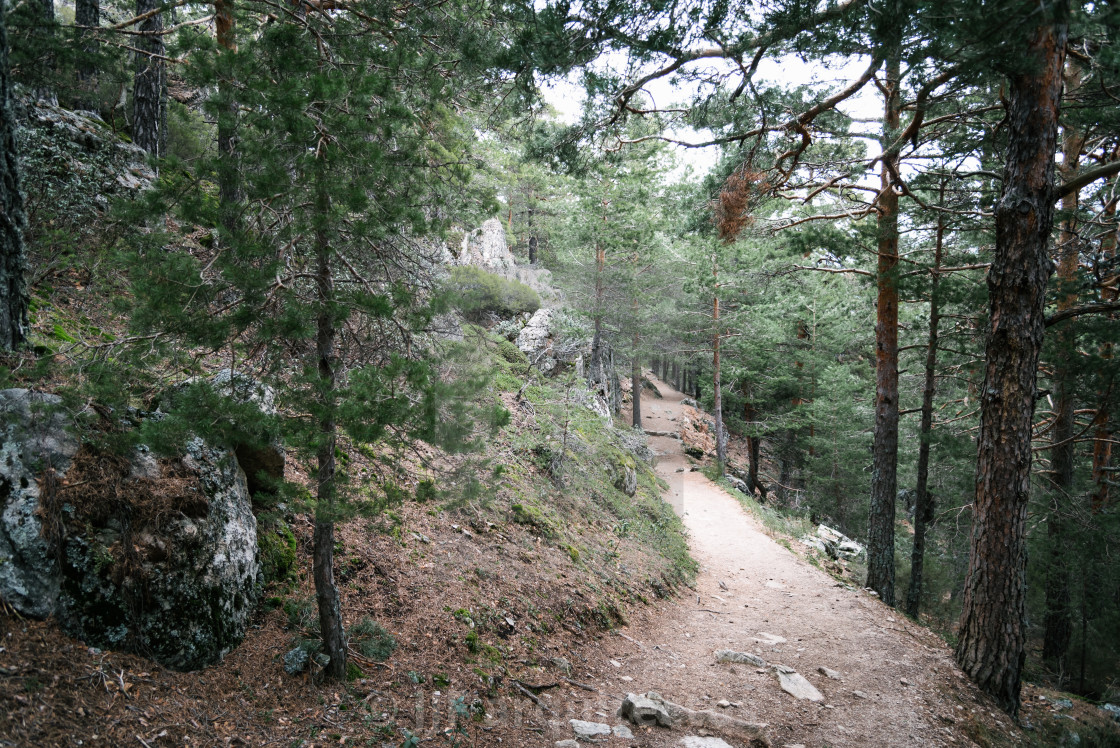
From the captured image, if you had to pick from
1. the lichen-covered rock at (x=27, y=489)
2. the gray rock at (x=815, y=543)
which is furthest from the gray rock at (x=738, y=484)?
the lichen-covered rock at (x=27, y=489)

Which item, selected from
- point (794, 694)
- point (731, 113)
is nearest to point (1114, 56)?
point (731, 113)

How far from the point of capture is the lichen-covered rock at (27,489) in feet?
8.59

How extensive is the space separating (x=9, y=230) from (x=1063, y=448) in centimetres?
1406

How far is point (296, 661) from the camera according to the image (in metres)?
3.51

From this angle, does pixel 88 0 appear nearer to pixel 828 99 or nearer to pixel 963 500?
pixel 828 99

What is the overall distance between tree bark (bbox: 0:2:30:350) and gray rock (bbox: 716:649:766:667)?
718 centimetres

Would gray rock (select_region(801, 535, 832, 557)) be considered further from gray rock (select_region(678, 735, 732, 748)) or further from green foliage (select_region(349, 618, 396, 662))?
green foliage (select_region(349, 618, 396, 662))

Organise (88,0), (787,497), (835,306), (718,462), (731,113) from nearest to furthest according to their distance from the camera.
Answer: (731,113)
(88,0)
(835,306)
(718,462)
(787,497)

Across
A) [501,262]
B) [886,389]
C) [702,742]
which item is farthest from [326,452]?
[501,262]

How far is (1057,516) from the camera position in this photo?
876 cm

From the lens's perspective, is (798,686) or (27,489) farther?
(798,686)

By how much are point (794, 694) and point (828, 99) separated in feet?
22.8

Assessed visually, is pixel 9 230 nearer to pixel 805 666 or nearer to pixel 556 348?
pixel 805 666

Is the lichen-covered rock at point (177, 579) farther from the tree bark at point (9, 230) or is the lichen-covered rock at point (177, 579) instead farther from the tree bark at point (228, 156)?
the tree bark at point (228, 156)
